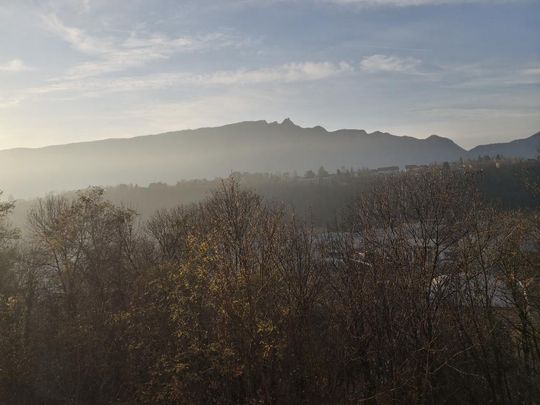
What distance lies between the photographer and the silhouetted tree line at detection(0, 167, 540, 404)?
16.3 meters

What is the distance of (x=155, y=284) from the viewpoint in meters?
A: 19.5

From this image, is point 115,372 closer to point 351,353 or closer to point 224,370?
point 224,370

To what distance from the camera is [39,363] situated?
22.3 meters

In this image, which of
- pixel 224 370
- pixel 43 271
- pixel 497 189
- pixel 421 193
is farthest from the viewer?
pixel 497 189

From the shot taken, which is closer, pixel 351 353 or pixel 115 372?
pixel 351 353

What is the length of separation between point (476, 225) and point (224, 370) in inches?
491

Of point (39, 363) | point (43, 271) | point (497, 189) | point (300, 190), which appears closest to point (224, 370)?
point (39, 363)

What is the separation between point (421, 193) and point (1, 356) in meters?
19.8

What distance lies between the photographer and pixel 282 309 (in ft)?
55.8

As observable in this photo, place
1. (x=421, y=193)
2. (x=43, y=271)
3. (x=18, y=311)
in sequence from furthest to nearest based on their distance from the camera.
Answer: (x=43, y=271), (x=18, y=311), (x=421, y=193)

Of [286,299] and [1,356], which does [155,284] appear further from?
[1,356]

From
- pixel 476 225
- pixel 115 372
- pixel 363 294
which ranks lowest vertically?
pixel 115 372

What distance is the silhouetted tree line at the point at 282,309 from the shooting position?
643 inches

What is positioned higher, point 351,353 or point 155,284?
point 155,284
